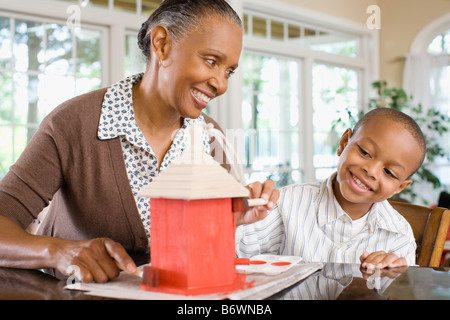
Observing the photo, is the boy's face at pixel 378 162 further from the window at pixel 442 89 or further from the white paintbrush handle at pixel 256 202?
the window at pixel 442 89

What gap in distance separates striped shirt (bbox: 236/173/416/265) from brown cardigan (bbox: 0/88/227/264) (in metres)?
0.33

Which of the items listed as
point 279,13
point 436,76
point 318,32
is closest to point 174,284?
point 279,13

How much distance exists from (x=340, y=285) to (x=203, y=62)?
562mm

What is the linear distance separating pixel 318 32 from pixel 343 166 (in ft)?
15.9

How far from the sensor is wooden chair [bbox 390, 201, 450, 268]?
4.32 ft

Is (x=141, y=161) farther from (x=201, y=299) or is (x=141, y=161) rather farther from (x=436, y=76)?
(x=436, y=76)

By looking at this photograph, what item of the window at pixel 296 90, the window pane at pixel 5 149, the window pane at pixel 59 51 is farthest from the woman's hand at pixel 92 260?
the window at pixel 296 90

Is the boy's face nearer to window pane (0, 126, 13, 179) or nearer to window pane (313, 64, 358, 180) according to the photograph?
window pane (0, 126, 13, 179)

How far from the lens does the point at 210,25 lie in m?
1.12

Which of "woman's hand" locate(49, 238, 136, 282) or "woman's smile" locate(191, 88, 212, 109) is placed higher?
"woman's smile" locate(191, 88, 212, 109)

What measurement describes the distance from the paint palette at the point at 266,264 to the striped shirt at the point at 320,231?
38 centimetres

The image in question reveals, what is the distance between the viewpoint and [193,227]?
73 cm

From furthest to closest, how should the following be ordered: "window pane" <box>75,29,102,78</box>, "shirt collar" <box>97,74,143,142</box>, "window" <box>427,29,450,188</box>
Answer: "window" <box>427,29,450,188</box> → "window pane" <box>75,29,102,78</box> → "shirt collar" <box>97,74,143,142</box>

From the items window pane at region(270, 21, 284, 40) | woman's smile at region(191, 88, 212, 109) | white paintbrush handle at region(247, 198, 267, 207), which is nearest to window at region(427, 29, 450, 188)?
window pane at region(270, 21, 284, 40)
